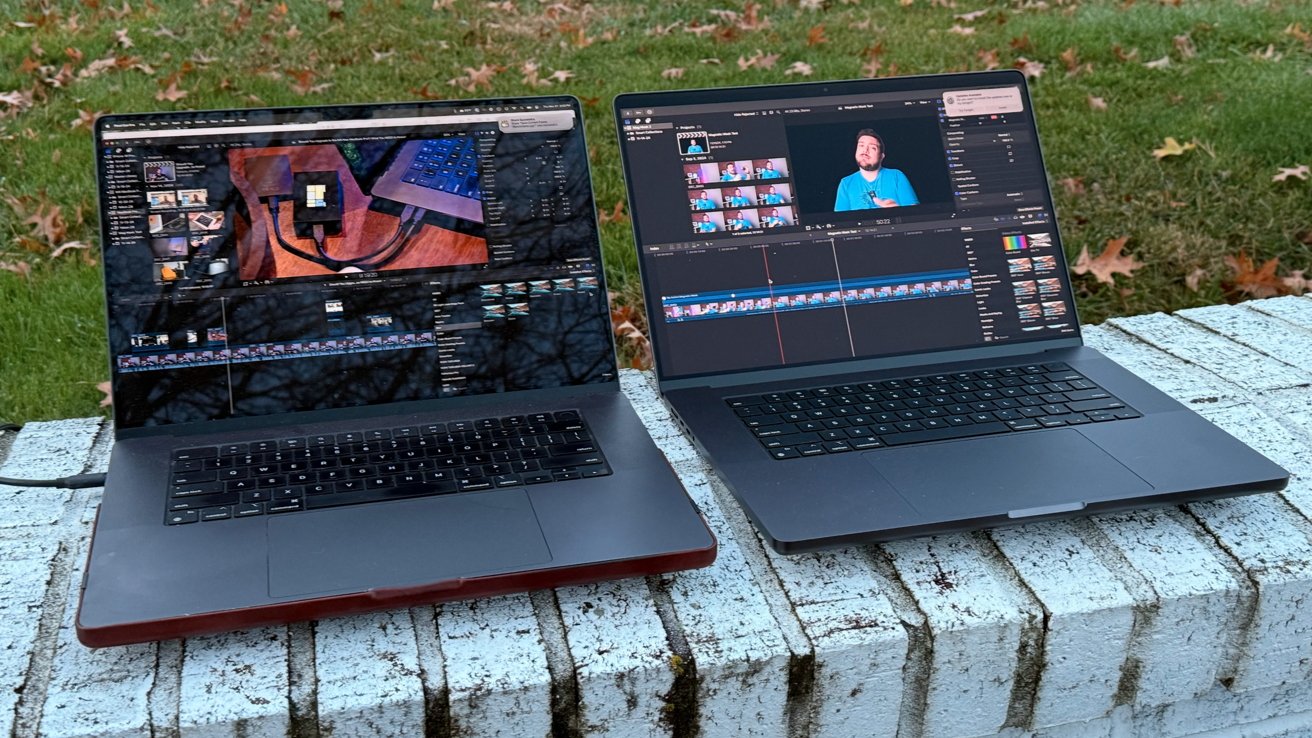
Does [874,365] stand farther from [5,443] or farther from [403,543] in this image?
[5,443]

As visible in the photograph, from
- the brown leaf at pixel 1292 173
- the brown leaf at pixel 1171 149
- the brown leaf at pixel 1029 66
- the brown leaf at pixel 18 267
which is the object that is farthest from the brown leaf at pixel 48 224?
the brown leaf at pixel 1292 173

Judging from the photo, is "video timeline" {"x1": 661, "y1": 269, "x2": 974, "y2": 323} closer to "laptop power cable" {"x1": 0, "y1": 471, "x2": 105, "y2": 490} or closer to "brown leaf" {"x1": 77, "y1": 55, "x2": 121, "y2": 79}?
"laptop power cable" {"x1": 0, "y1": 471, "x2": 105, "y2": 490}

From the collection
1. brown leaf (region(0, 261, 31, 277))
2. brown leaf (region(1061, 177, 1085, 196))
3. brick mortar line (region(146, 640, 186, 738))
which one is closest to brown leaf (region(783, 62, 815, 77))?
brown leaf (region(1061, 177, 1085, 196))

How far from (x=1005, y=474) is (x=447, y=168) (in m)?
1.04

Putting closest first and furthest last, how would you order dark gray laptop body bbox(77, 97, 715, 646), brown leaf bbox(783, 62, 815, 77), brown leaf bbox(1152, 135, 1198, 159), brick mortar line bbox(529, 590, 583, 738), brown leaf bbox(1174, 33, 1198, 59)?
brick mortar line bbox(529, 590, 583, 738), dark gray laptop body bbox(77, 97, 715, 646), brown leaf bbox(1152, 135, 1198, 159), brown leaf bbox(783, 62, 815, 77), brown leaf bbox(1174, 33, 1198, 59)

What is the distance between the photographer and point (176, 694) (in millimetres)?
1341

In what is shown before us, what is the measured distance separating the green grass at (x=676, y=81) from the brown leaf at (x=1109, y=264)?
5cm

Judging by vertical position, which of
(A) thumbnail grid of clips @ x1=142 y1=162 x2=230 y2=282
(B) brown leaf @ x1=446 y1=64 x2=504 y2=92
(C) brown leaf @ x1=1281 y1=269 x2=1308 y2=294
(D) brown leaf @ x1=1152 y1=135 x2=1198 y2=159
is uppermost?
(B) brown leaf @ x1=446 y1=64 x2=504 y2=92

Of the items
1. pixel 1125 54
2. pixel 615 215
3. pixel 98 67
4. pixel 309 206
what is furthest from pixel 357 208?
pixel 1125 54

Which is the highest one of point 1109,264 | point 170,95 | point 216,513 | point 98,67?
point 98,67

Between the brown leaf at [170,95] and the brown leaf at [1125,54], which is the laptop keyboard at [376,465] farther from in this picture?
the brown leaf at [1125,54]

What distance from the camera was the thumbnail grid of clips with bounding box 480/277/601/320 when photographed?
77.4 inches

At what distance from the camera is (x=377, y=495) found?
163 cm

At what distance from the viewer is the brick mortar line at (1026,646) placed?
153 cm
